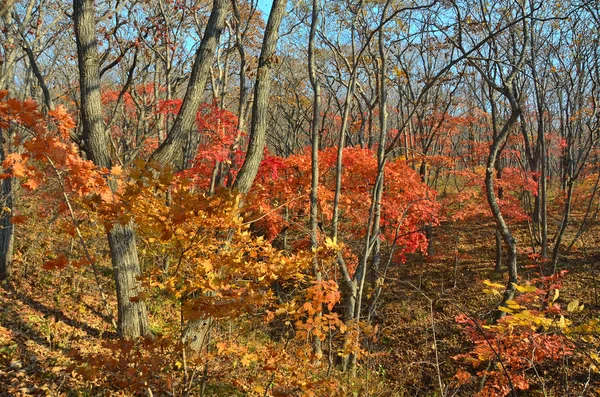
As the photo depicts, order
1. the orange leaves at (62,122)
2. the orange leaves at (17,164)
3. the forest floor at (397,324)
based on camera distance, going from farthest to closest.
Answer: the forest floor at (397,324) → the orange leaves at (62,122) → the orange leaves at (17,164)

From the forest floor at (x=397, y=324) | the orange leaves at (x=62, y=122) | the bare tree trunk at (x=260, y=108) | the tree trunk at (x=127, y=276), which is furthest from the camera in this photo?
the tree trunk at (x=127, y=276)

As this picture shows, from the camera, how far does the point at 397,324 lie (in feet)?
31.7

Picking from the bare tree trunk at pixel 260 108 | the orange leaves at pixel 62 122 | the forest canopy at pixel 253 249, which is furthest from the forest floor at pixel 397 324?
the bare tree trunk at pixel 260 108

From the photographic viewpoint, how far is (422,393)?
712 cm

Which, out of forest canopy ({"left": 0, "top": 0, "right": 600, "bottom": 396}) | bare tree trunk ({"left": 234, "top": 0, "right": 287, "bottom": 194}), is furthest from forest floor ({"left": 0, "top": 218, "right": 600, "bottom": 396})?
bare tree trunk ({"left": 234, "top": 0, "right": 287, "bottom": 194})

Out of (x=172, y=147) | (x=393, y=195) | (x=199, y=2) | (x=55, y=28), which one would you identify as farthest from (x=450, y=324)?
(x=55, y=28)

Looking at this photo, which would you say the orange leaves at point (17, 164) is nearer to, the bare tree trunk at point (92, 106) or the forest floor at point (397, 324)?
the forest floor at point (397, 324)

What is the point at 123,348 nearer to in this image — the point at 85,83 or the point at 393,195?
the point at 85,83

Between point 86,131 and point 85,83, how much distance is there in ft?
1.89

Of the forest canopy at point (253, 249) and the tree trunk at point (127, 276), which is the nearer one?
the forest canopy at point (253, 249)

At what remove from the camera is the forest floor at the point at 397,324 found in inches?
170

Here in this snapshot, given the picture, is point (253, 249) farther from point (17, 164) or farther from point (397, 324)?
point (397, 324)

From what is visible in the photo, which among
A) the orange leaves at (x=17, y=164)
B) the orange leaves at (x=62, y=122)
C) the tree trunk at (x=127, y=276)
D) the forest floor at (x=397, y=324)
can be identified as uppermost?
the orange leaves at (x=62, y=122)

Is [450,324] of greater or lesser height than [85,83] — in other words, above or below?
below
